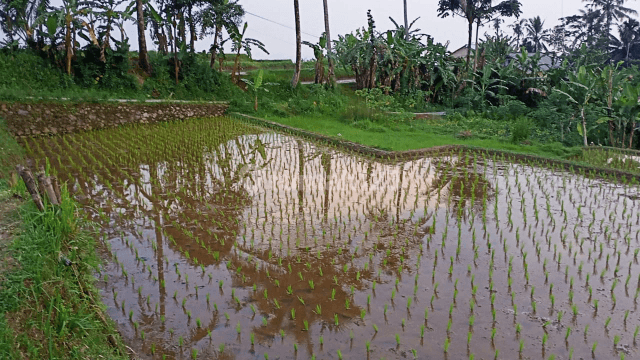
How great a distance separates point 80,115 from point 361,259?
9157 millimetres

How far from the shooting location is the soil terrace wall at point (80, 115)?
9797mm

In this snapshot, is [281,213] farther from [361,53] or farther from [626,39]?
[626,39]

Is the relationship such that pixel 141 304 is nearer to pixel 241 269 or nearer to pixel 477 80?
pixel 241 269

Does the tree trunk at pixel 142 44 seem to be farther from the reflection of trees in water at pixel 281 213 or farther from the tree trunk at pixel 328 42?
the reflection of trees in water at pixel 281 213

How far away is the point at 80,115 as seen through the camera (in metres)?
11.0

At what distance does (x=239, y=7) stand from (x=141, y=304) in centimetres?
1532

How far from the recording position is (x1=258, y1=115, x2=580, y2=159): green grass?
972cm

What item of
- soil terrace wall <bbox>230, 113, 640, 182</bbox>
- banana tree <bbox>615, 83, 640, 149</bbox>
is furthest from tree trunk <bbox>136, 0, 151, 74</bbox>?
banana tree <bbox>615, 83, 640, 149</bbox>

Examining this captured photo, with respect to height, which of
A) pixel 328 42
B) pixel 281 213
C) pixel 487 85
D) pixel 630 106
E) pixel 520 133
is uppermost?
pixel 328 42

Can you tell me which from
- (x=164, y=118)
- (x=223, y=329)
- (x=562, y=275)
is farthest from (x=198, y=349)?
(x=164, y=118)

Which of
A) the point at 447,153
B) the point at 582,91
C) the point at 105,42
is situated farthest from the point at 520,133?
the point at 105,42

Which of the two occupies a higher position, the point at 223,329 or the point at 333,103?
the point at 333,103

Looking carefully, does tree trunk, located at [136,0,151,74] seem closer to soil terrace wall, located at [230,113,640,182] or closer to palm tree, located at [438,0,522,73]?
soil terrace wall, located at [230,113,640,182]

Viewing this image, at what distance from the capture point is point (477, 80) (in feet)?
58.7
